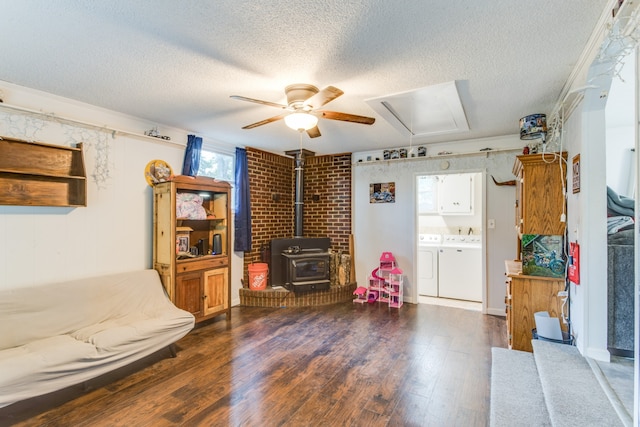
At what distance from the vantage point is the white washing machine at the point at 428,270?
4918 millimetres

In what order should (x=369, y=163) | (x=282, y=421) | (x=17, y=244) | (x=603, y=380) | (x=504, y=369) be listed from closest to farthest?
1. (x=603, y=380)
2. (x=282, y=421)
3. (x=504, y=369)
4. (x=17, y=244)
5. (x=369, y=163)

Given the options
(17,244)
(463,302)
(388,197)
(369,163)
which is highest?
(369,163)

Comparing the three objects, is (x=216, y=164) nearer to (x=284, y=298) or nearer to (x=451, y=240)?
(x=284, y=298)

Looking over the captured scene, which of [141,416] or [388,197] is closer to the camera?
[141,416]

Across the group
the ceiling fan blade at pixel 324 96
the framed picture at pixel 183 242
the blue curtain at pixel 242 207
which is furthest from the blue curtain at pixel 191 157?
the ceiling fan blade at pixel 324 96

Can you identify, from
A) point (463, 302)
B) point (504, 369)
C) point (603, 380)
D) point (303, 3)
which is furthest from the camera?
point (463, 302)

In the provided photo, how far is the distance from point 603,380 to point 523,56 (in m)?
2.04

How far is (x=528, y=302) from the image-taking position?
2654 mm

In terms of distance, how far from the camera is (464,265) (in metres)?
4.70

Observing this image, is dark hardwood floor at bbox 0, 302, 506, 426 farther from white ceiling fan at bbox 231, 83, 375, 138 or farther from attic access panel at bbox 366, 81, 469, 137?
attic access panel at bbox 366, 81, 469, 137

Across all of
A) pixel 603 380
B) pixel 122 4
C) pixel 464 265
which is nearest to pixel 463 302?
pixel 464 265

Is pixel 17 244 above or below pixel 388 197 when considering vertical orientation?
below

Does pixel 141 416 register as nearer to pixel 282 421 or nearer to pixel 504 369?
pixel 282 421

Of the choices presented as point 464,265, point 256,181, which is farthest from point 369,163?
point 464,265
